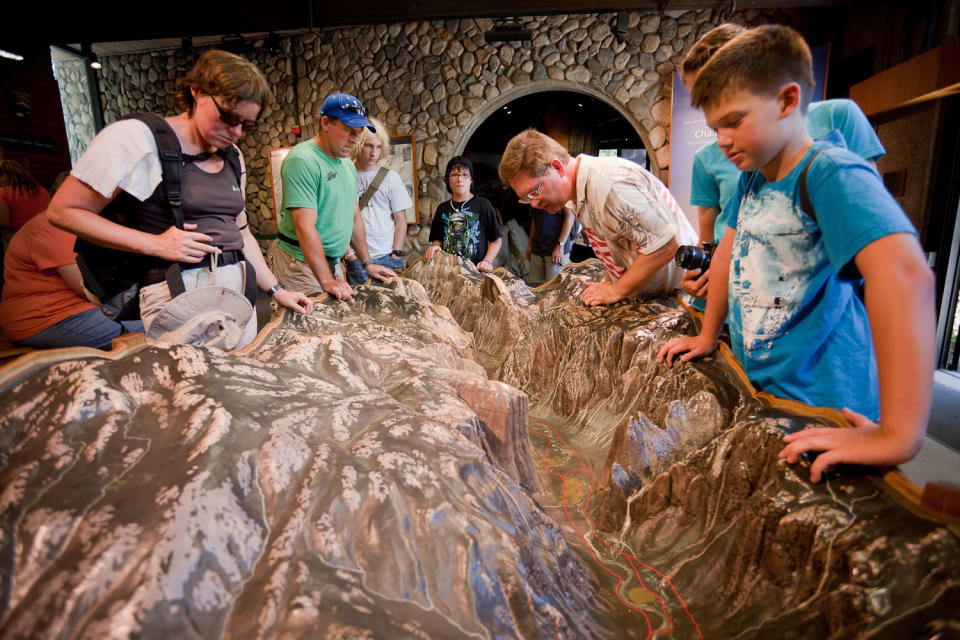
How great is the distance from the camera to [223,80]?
151 centimetres

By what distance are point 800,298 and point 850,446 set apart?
0.36 meters

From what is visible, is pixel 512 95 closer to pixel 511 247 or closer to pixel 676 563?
pixel 511 247

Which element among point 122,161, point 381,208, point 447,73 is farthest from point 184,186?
point 447,73

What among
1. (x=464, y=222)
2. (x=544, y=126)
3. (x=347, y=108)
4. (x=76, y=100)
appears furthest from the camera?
(x=76, y=100)

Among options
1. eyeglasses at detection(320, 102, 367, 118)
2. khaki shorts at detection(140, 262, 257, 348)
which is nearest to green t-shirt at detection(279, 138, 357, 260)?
eyeglasses at detection(320, 102, 367, 118)

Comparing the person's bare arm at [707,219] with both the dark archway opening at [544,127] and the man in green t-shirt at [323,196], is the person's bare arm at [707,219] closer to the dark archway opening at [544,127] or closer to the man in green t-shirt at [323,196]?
the man in green t-shirt at [323,196]

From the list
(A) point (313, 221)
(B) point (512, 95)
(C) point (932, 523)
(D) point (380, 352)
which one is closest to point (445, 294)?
(A) point (313, 221)

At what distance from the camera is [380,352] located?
5.26ft

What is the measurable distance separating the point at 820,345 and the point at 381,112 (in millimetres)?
6006

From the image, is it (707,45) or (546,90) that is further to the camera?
(546,90)

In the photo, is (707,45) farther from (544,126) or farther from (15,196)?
(544,126)

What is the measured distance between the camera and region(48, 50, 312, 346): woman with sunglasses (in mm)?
1412

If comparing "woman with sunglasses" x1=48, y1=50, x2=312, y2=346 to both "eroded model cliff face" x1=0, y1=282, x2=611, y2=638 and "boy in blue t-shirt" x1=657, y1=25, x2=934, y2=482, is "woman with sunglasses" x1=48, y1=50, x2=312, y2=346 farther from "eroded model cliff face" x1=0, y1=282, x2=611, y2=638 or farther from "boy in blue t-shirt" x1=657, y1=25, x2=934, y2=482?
"boy in blue t-shirt" x1=657, y1=25, x2=934, y2=482

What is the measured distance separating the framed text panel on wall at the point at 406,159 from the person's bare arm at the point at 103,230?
477cm
